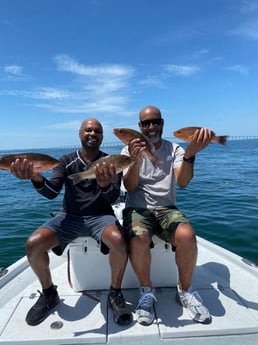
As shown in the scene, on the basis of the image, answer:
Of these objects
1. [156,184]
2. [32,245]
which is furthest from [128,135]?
[32,245]

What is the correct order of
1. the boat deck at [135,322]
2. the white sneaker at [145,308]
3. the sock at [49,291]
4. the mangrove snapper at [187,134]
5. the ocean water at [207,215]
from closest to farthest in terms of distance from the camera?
the boat deck at [135,322]
the white sneaker at [145,308]
the sock at [49,291]
the mangrove snapper at [187,134]
the ocean water at [207,215]

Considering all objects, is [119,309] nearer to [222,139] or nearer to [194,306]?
[194,306]

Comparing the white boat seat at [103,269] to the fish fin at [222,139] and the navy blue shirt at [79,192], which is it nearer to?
the navy blue shirt at [79,192]

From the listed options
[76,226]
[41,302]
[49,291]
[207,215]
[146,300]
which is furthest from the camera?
[207,215]

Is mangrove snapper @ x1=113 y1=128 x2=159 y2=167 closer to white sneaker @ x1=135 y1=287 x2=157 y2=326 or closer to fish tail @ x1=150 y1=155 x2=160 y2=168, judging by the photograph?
fish tail @ x1=150 y1=155 x2=160 y2=168

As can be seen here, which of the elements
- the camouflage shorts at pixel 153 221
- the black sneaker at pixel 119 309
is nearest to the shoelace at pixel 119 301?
the black sneaker at pixel 119 309

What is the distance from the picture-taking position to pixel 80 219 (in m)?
3.60

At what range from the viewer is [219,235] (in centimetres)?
720

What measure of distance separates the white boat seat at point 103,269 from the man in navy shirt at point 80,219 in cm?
29

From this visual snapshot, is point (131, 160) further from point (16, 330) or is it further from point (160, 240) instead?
point (16, 330)

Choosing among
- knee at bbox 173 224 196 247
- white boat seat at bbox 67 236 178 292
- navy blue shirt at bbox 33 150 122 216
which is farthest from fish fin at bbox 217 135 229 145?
white boat seat at bbox 67 236 178 292

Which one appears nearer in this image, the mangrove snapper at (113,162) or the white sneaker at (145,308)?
the white sneaker at (145,308)

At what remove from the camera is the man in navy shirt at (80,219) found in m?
3.11

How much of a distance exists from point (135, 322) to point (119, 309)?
21 cm
